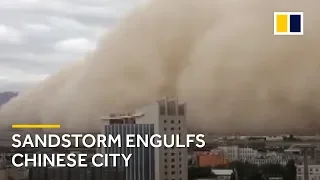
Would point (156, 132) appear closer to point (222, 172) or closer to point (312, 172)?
point (222, 172)

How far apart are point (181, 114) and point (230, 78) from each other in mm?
375

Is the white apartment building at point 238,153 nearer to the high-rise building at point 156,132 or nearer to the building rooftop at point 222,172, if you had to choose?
the building rooftop at point 222,172

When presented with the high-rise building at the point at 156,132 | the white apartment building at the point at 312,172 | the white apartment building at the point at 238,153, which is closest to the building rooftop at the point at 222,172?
the white apartment building at the point at 238,153

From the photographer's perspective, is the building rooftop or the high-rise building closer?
the high-rise building

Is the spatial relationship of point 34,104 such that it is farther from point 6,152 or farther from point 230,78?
point 230,78

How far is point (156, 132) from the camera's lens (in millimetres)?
3441

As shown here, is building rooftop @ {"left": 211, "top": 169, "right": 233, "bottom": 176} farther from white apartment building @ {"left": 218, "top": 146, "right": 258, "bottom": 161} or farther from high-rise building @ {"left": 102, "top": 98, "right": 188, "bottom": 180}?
high-rise building @ {"left": 102, "top": 98, "right": 188, "bottom": 180}

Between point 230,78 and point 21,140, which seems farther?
point 230,78

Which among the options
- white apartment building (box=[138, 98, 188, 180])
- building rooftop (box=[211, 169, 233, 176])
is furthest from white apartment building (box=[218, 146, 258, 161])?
white apartment building (box=[138, 98, 188, 180])

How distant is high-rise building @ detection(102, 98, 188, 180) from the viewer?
11.3 ft

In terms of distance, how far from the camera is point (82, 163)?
11.2 feet

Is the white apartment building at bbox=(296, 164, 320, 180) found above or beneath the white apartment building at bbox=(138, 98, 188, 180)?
beneath

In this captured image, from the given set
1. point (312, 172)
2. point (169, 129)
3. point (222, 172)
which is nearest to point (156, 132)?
point (169, 129)

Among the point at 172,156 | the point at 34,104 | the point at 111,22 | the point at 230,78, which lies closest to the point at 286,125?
the point at 230,78
